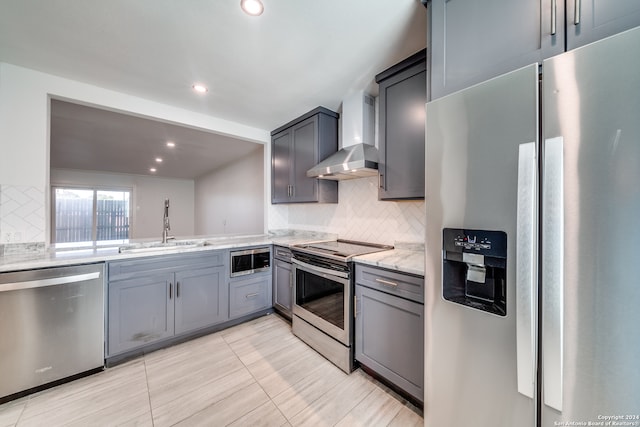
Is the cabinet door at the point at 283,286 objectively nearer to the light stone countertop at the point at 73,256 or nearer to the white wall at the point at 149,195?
the light stone countertop at the point at 73,256

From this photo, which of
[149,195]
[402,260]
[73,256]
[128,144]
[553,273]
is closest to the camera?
[553,273]

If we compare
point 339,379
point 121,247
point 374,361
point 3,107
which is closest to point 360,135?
point 374,361

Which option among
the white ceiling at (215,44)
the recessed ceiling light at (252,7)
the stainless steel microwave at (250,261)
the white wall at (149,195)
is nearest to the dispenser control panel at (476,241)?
the white ceiling at (215,44)

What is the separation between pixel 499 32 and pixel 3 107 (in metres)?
3.52

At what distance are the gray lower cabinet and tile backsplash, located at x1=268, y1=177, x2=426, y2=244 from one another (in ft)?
4.42

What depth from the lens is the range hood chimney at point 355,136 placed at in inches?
88.1

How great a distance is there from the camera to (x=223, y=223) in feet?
20.5

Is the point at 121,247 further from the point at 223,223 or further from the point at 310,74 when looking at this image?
the point at 223,223

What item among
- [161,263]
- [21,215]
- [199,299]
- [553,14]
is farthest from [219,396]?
[553,14]

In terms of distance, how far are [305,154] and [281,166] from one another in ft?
1.86

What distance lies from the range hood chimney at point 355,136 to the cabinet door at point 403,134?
8.9 inches

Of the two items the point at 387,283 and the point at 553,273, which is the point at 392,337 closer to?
the point at 387,283

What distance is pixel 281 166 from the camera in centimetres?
A: 333

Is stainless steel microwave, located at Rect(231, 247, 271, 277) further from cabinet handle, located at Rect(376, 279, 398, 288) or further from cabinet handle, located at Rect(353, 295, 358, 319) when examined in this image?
cabinet handle, located at Rect(376, 279, 398, 288)
